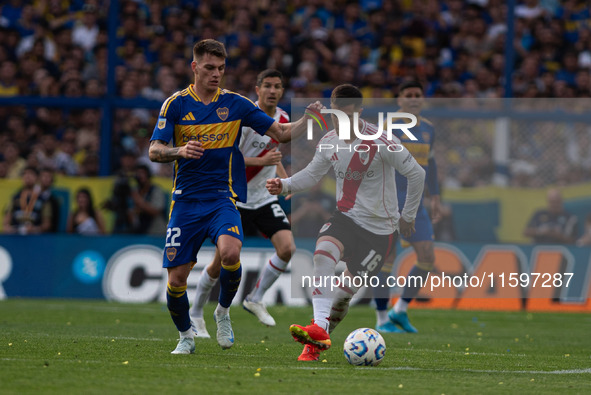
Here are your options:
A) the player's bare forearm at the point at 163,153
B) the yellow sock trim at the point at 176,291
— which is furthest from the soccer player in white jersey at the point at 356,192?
the yellow sock trim at the point at 176,291

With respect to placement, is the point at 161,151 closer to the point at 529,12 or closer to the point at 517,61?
the point at 517,61

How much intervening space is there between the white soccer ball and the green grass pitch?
4.3 inches

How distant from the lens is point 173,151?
7.03 m

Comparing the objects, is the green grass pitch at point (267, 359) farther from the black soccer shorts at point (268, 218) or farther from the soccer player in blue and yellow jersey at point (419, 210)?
the black soccer shorts at point (268, 218)

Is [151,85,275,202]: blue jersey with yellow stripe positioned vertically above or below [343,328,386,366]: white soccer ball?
above

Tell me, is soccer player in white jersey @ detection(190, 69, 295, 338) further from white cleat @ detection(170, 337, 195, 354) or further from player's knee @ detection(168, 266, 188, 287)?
player's knee @ detection(168, 266, 188, 287)

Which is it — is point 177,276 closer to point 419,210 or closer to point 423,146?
point 419,210

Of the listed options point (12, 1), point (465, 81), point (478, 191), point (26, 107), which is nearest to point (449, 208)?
point (478, 191)

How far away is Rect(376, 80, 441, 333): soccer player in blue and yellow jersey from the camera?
1066cm

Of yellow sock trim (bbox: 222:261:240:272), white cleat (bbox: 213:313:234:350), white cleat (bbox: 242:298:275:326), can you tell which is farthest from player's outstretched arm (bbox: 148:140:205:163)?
white cleat (bbox: 242:298:275:326)

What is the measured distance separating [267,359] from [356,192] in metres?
1.63

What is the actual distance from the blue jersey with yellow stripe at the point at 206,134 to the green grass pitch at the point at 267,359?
135cm

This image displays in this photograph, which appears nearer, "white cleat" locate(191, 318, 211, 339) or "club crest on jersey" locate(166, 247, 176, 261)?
"club crest on jersey" locate(166, 247, 176, 261)

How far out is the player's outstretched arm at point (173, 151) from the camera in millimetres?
6902
